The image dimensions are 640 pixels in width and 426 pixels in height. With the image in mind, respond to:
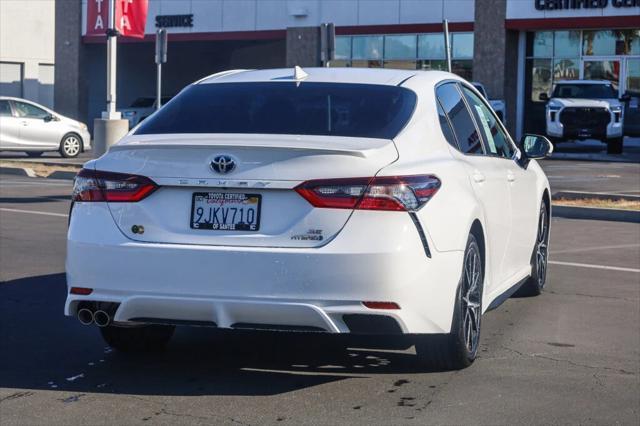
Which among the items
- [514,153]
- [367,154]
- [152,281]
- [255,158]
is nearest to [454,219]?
[367,154]

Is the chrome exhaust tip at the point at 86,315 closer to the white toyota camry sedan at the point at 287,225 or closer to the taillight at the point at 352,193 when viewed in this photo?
the white toyota camry sedan at the point at 287,225

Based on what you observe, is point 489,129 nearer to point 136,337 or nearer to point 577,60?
point 136,337

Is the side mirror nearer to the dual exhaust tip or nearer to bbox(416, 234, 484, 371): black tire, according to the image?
bbox(416, 234, 484, 371): black tire

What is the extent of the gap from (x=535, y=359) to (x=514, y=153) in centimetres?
178

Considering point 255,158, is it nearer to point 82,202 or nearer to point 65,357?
point 82,202

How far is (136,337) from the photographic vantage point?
680cm

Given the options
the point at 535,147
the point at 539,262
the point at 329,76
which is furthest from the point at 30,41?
the point at 329,76

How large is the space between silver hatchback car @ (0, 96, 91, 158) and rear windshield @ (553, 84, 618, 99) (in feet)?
41.7

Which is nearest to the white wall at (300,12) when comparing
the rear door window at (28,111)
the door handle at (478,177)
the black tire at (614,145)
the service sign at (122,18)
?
the black tire at (614,145)

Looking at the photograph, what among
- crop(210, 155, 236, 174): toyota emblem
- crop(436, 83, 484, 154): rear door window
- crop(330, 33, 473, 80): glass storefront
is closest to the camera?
crop(210, 155, 236, 174): toyota emblem

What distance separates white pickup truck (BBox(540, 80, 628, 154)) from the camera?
3131cm

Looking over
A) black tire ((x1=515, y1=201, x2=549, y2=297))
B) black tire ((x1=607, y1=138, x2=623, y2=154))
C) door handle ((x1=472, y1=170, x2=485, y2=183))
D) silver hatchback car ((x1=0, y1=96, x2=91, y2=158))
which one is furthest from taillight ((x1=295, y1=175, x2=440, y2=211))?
black tire ((x1=607, y1=138, x2=623, y2=154))

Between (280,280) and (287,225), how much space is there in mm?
260

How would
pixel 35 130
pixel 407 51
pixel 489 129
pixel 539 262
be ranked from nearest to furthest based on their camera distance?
pixel 489 129
pixel 539 262
pixel 35 130
pixel 407 51
